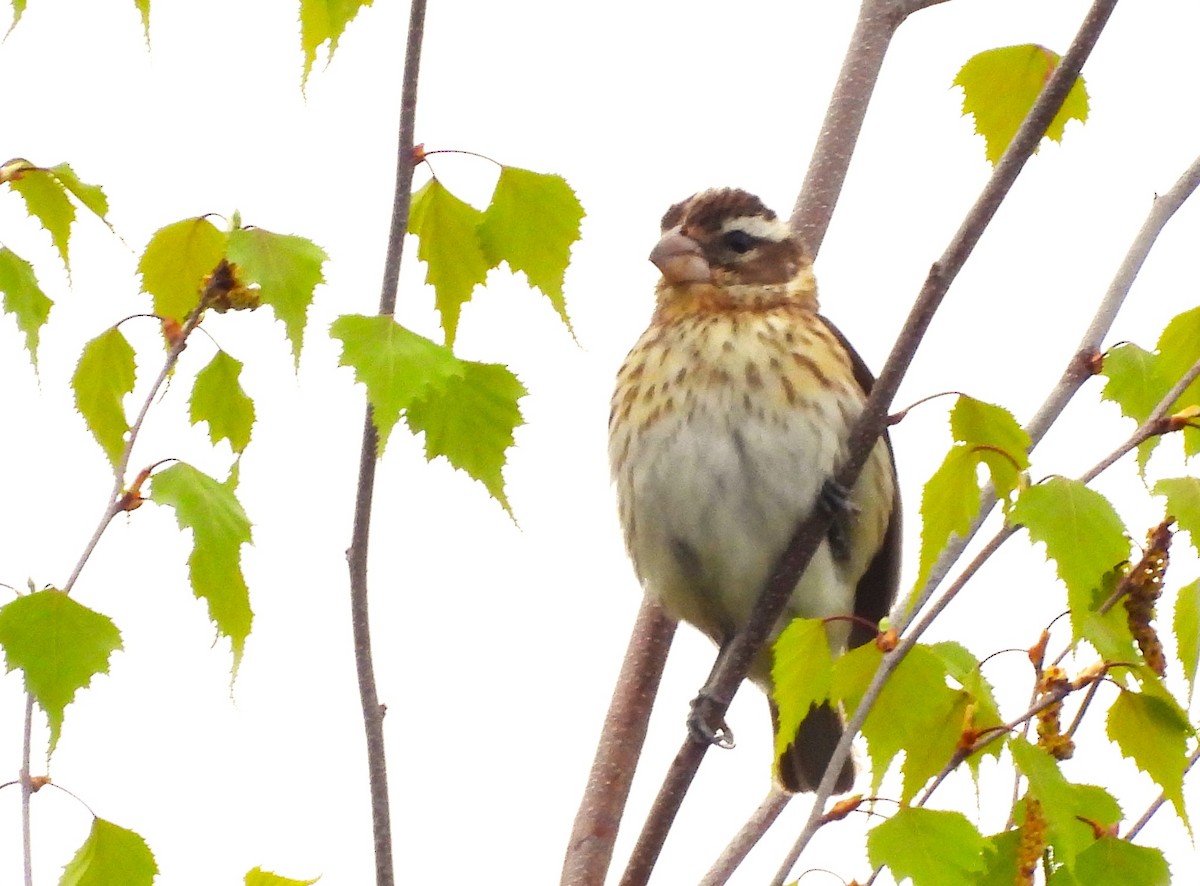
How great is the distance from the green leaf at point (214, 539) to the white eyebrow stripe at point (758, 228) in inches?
93.1

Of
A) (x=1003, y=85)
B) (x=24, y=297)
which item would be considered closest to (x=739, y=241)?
(x=1003, y=85)

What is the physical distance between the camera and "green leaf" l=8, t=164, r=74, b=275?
2.36m

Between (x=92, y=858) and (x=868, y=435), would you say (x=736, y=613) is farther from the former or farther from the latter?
(x=92, y=858)

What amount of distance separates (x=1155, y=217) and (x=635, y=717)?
1.59 metres

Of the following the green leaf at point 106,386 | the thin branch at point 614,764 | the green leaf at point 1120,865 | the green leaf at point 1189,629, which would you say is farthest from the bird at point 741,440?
the green leaf at point 106,386

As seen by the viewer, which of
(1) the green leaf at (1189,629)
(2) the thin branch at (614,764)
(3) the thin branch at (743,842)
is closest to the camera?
(1) the green leaf at (1189,629)

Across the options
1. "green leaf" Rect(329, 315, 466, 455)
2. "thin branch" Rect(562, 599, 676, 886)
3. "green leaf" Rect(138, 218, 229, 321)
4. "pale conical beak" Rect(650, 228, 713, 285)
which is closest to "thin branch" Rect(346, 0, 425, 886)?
"green leaf" Rect(329, 315, 466, 455)

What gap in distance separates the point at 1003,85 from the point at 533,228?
1.13 metres

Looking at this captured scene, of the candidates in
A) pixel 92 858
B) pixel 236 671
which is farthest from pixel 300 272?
pixel 92 858

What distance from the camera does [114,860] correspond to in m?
2.24

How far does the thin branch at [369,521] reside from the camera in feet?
6.91

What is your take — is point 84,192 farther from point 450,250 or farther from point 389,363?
point 389,363

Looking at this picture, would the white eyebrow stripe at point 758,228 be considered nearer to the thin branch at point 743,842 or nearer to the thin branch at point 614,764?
the thin branch at point 614,764

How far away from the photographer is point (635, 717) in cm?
369
